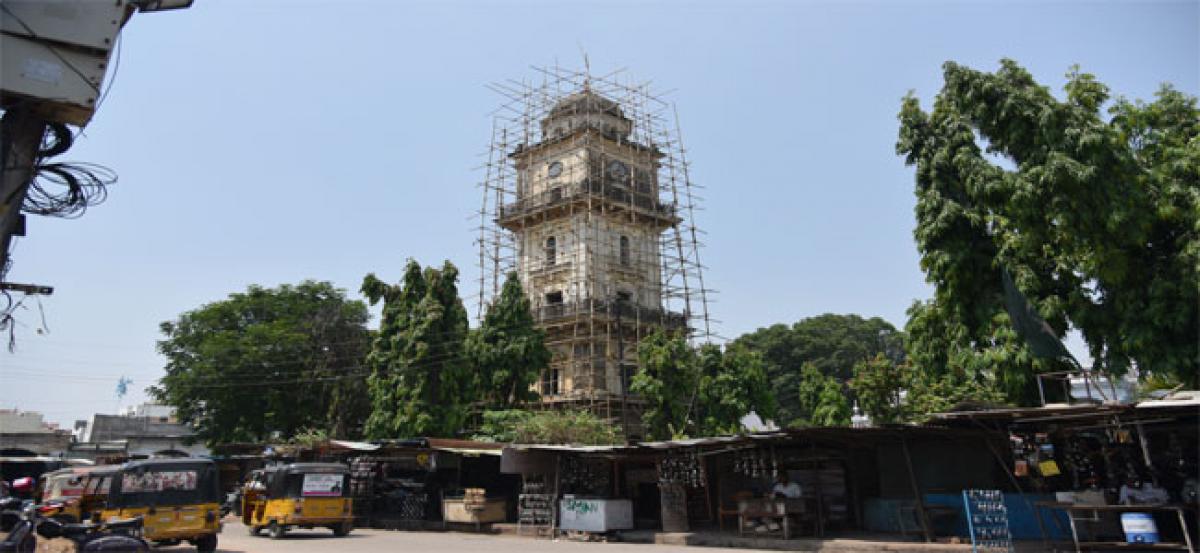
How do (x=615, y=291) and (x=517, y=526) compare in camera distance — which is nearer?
(x=517, y=526)

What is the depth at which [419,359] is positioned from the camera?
27859mm

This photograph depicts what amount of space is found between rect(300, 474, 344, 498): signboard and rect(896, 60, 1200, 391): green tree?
1433 centimetres

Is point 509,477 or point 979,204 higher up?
point 979,204

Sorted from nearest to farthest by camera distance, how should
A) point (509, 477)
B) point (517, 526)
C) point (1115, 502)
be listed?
point (1115, 502) → point (517, 526) → point (509, 477)

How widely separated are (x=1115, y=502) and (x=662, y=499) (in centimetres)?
897

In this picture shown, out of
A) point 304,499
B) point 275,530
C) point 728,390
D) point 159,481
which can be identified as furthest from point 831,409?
point 159,481

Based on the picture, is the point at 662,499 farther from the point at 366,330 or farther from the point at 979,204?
the point at 366,330

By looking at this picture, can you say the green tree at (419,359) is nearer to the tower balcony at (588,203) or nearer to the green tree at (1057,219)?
the tower balcony at (588,203)

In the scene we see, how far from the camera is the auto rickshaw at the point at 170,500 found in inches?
504

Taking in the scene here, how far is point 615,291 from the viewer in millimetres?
35000

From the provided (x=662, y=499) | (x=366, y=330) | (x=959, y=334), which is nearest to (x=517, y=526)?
(x=662, y=499)

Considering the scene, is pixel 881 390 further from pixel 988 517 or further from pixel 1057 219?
pixel 988 517

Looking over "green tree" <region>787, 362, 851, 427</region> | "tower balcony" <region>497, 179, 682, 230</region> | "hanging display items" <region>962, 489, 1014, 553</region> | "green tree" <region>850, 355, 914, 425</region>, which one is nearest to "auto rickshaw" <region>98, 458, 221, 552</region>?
"hanging display items" <region>962, 489, 1014, 553</region>

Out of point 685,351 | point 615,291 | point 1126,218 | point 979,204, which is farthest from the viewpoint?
point 615,291
